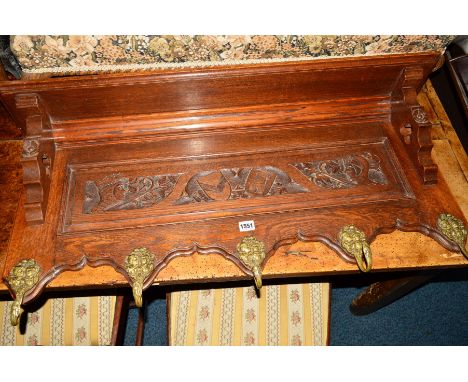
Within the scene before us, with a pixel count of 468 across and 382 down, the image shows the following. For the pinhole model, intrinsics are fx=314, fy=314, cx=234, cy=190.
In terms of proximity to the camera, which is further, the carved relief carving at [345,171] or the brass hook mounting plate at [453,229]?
the carved relief carving at [345,171]

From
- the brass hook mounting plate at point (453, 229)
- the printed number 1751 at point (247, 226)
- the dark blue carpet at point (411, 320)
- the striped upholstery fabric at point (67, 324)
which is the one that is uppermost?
the printed number 1751 at point (247, 226)

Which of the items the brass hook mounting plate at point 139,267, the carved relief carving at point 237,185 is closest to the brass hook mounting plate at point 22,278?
the brass hook mounting plate at point 139,267

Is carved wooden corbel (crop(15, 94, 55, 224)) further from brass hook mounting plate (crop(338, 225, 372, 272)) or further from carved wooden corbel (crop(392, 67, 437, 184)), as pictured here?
carved wooden corbel (crop(392, 67, 437, 184))

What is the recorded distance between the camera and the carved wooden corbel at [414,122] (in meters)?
1.09

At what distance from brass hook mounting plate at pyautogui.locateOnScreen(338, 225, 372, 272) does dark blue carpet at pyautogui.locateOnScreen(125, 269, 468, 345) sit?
1088 mm

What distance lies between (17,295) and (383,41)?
145 cm

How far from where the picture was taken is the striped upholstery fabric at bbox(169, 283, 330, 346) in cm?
140

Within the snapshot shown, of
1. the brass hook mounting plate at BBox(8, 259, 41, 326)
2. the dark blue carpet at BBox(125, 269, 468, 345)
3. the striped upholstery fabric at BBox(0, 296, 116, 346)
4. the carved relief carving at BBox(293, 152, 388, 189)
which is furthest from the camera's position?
the dark blue carpet at BBox(125, 269, 468, 345)


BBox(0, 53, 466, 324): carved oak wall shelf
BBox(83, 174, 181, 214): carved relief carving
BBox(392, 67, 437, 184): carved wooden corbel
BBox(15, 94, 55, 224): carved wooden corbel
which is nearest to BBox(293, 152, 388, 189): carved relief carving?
BBox(0, 53, 466, 324): carved oak wall shelf

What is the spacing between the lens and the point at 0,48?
1.01 metres

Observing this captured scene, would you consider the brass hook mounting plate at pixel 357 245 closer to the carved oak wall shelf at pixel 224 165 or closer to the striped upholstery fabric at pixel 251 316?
the carved oak wall shelf at pixel 224 165

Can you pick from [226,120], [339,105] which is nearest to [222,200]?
[226,120]

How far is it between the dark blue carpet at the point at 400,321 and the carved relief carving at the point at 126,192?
1.06 metres

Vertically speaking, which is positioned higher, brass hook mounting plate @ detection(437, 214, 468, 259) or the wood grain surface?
the wood grain surface
